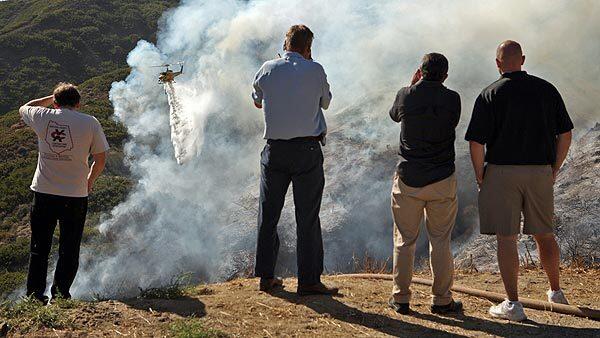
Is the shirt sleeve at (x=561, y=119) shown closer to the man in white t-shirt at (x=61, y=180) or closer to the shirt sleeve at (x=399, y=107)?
the shirt sleeve at (x=399, y=107)

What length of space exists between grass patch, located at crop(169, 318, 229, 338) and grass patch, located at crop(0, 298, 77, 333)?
73 cm

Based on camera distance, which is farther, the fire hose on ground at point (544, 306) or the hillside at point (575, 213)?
the hillside at point (575, 213)

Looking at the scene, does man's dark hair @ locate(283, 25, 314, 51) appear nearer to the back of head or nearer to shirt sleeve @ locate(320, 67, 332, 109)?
shirt sleeve @ locate(320, 67, 332, 109)

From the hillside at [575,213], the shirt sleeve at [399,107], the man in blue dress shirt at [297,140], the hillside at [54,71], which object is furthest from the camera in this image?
the hillside at [54,71]

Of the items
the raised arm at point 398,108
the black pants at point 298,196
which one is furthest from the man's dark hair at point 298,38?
the raised arm at point 398,108

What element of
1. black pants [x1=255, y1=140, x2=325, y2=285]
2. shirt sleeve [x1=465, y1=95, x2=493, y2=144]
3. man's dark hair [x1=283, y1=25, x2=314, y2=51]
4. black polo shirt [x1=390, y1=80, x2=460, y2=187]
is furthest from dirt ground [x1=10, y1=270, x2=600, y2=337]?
man's dark hair [x1=283, y1=25, x2=314, y2=51]

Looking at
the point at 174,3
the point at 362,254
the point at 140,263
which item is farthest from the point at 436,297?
the point at 174,3

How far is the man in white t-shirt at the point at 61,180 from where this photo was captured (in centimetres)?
510

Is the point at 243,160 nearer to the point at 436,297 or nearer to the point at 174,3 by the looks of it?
the point at 436,297

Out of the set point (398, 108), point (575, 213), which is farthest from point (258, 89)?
point (575, 213)

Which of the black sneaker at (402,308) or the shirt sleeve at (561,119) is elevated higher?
the shirt sleeve at (561,119)

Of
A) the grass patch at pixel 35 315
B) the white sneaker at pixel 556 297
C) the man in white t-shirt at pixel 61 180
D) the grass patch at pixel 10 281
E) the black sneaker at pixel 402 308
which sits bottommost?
the grass patch at pixel 10 281

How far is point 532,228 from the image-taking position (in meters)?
4.80

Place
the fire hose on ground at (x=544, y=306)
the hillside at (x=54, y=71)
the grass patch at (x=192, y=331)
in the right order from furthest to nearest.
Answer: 1. the hillside at (x=54, y=71)
2. the fire hose on ground at (x=544, y=306)
3. the grass patch at (x=192, y=331)
